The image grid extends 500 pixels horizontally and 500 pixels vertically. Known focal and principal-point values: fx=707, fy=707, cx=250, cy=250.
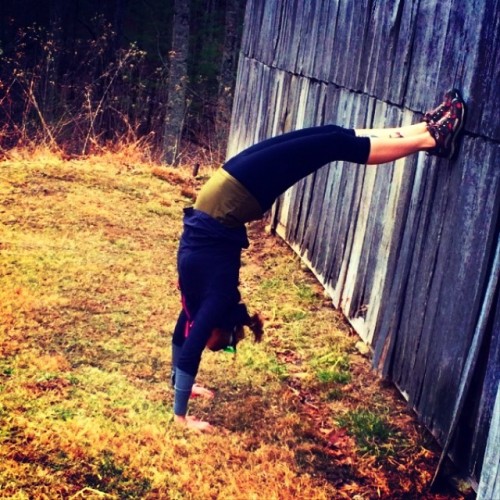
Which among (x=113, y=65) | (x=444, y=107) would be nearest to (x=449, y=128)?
(x=444, y=107)

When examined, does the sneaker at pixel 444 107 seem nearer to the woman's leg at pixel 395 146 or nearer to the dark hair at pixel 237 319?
the woman's leg at pixel 395 146

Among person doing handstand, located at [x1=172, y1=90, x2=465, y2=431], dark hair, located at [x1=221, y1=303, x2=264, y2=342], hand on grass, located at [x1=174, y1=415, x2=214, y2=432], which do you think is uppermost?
person doing handstand, located at [x1=172, y1=90, x2=465, y2=431]

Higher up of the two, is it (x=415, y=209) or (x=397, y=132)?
(x=397, y=132)

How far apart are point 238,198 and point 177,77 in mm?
11582

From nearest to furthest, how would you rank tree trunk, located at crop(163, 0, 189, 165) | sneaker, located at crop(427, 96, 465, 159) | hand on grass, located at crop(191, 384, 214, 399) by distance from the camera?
sneaker, located at crop(427, 96, 465, 159), hand on grass, located at crop(191, 384, 214, 399), tree trunk, located at crop(163, 0, 189, 165)

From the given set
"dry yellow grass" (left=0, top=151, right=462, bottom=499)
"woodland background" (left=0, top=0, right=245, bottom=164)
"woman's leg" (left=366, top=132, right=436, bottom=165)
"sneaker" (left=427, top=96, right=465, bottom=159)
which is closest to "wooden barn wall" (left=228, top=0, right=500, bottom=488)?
"sneaker" (left=427, top=96, right=465, bottom=159)

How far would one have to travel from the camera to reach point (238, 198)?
413cm

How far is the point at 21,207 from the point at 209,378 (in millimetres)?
4229

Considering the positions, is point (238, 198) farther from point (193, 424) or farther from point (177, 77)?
point (177, 77)

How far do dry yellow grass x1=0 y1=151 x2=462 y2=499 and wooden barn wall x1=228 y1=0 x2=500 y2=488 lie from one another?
358 millimetres

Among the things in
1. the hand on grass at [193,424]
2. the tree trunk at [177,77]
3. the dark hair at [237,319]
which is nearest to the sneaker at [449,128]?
the dark hair at [237,319]

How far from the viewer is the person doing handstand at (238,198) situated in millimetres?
4121

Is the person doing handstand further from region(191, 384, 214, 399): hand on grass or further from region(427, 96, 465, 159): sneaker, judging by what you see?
region(191, 384, 214, 399): hand on grass

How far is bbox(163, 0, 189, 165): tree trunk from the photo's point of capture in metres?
14.7
